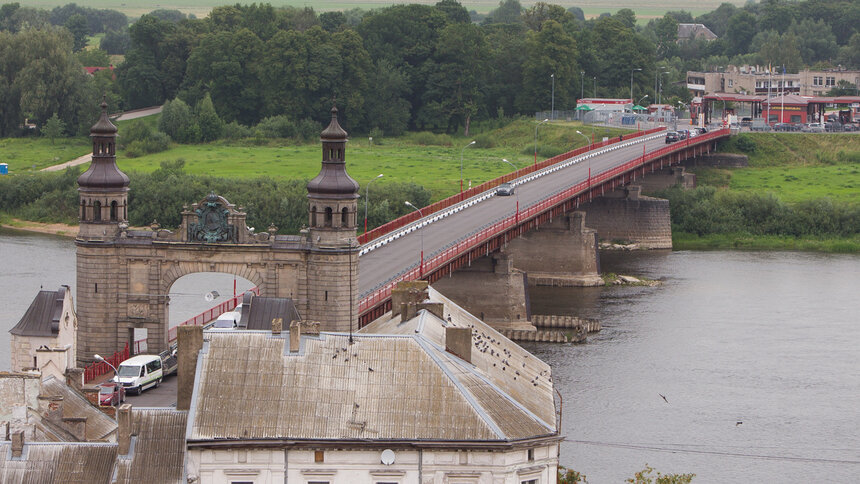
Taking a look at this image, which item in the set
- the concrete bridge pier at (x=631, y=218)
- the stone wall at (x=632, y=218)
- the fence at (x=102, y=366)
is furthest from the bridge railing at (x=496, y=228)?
the fence at (x=102, y=366)

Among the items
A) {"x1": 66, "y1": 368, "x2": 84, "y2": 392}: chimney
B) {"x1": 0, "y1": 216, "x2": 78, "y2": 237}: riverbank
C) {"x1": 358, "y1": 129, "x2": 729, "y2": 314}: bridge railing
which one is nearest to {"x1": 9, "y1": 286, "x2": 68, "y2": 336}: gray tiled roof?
{"x1": 66, "y1": 368, "x2": 84, "y2": 392}: chimney

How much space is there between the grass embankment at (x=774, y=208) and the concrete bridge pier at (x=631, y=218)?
297cm

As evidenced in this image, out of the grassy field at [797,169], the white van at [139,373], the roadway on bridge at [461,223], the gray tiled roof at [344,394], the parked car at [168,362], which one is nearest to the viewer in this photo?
the gray tiled roof at [344,394]

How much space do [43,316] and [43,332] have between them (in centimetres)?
88

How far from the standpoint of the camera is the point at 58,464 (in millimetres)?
51219

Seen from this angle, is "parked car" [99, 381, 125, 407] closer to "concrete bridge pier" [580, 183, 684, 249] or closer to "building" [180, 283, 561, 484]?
"building" [180, 283, 561, 484]

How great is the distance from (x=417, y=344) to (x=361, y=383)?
113 inches

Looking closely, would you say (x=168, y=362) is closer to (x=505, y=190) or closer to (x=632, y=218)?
(x=505, y=190)

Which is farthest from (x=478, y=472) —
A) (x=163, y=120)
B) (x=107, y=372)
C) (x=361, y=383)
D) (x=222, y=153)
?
(x=163, y=120)

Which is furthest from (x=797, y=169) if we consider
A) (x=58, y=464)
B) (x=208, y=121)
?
(x=58, y=464)

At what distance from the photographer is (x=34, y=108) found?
194 meters

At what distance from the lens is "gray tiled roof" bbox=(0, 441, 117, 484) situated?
50688 millimetres

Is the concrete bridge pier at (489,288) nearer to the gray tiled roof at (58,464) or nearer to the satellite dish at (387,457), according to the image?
the satellite dish at (387,457)

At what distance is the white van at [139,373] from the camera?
73.0 metres
